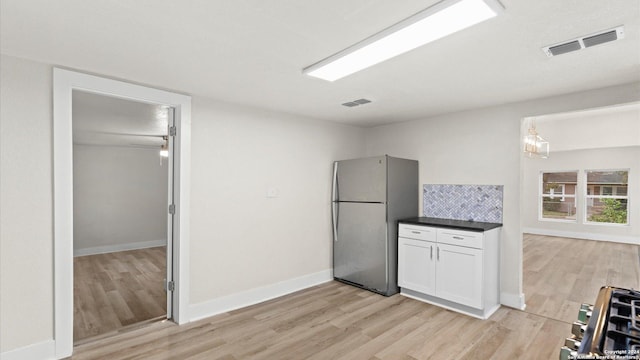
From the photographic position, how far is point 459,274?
11.1 feet

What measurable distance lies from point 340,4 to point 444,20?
0.59 meters

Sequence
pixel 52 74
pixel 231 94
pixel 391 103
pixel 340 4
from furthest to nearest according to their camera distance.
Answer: pixel 391 103 < pixel 231 94 < pixel 52 74 < pixel 340 4

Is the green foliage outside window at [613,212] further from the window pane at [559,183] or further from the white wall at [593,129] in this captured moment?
the white wall at [593,129]

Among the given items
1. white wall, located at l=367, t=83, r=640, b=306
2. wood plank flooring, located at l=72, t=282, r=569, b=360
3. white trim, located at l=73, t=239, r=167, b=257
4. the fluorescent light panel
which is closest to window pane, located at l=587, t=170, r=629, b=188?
white wall, located at l=367, t=83, r=640, b=306

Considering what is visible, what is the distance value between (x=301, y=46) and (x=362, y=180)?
238 cm

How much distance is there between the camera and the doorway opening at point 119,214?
11.0ft

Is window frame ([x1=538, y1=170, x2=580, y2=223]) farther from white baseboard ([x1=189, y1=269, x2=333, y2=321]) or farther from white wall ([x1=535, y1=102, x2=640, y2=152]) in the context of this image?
white baseboard ([x1=189, y1=269, x2=333, y2=321])

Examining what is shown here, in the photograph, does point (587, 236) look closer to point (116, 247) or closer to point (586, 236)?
point (586, 236)

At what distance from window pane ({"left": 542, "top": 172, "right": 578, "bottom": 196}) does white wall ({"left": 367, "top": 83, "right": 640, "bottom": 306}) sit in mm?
6267

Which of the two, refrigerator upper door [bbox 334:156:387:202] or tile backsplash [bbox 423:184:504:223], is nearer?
tile backsplash [bbox 423:184:504:223]

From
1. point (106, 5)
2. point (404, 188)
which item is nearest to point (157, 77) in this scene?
point (106, 5)

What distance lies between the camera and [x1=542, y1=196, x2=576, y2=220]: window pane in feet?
27.0

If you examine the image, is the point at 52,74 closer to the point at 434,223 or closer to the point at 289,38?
the point at 289,38

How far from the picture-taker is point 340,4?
1.60 m
